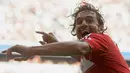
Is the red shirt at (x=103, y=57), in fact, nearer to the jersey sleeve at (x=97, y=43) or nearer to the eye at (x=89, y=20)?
the jersey sleeve at (x=97, y=43)

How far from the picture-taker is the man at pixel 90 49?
2.47 ft

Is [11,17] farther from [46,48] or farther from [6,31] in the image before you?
[46,48]

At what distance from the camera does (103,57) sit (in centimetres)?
87

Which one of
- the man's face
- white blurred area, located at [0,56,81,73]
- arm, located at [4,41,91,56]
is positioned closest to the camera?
arm, located at [4,41,91,56]

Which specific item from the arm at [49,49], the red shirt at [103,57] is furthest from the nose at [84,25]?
the arm at [49,49]

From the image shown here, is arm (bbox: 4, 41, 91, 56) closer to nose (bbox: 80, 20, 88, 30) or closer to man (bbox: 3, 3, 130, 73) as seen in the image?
man (bbox: 3, 3, 130, 73)

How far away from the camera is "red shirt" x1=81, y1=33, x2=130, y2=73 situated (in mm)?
814

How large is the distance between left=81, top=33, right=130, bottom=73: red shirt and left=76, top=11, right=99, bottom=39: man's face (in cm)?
10

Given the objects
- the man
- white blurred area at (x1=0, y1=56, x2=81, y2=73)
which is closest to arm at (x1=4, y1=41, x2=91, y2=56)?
the man

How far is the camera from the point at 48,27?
4.80 ft

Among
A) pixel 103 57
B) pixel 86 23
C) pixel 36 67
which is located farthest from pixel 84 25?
pixel 36 67

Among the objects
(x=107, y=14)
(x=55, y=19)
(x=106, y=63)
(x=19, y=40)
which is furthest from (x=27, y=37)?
(x=106, y=63)

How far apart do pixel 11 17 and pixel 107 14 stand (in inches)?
16.0

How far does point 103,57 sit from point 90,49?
0.29 ft
